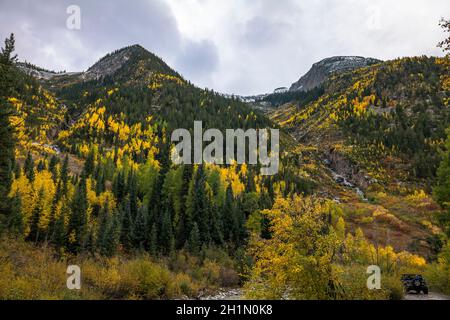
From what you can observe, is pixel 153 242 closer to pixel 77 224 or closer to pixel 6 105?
pixel 77 224

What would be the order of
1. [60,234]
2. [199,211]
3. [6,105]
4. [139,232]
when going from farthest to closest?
[199,211]
[139,232]
[60,234]
[6,105]

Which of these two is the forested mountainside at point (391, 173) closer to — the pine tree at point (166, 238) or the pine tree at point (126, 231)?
the pine tree at point (166, 238)

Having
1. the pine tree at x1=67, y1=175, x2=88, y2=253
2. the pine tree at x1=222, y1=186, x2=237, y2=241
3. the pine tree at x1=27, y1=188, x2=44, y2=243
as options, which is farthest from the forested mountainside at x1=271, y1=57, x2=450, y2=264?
the pine tree at x1=27, y1=188, x2=44, y2=243

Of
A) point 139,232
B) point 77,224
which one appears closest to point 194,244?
point 139,232

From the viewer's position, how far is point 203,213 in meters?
65.1

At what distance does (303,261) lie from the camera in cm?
1373

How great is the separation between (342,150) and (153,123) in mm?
111682

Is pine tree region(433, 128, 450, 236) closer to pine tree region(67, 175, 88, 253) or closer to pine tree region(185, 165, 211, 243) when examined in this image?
pine tree region(185, 165, 211, 243)

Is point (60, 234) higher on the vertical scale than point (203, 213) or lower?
lower

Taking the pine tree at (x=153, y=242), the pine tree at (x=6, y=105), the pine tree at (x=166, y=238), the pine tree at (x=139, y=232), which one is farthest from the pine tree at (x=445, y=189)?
the pine tree at (x=139, y=232)
